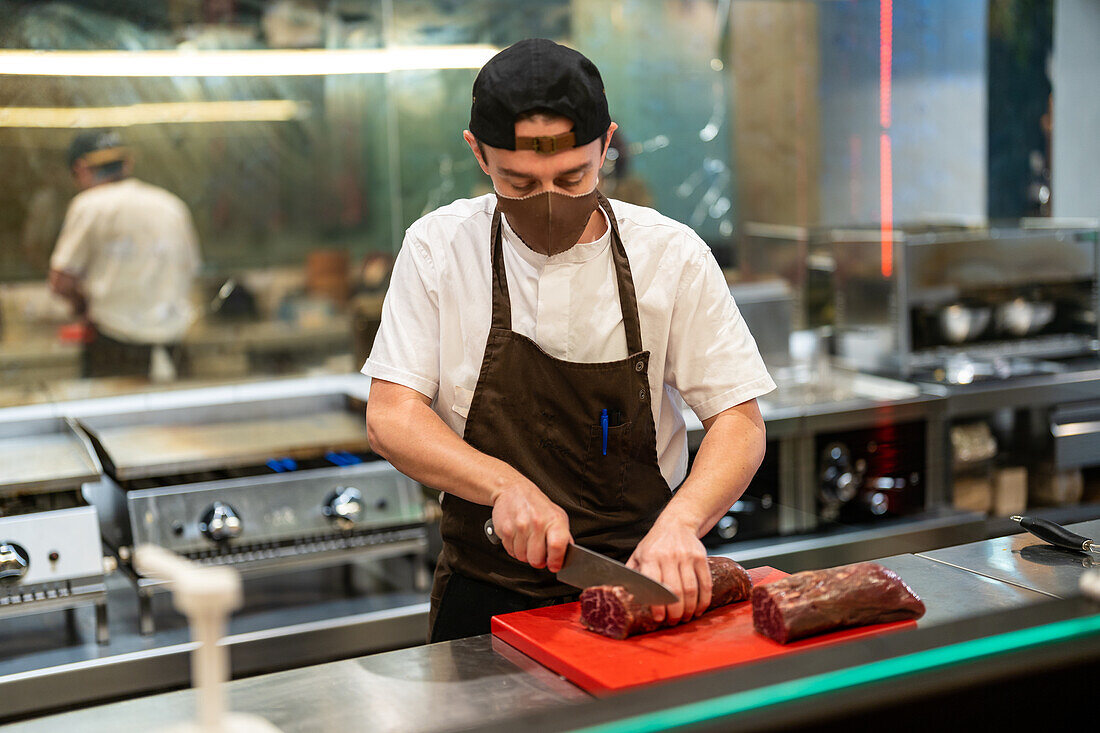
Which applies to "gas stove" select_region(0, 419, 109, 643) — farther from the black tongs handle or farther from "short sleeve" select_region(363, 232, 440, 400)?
the black tongs handle

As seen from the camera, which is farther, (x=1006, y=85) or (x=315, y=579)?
(x=1006, y=85)

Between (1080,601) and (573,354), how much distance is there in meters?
0.93

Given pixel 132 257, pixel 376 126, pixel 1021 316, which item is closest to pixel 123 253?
pixel 132 257

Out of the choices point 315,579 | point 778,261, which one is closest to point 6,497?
point 315,579

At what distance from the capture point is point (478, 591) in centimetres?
192

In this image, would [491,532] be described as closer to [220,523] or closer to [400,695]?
[400,695]

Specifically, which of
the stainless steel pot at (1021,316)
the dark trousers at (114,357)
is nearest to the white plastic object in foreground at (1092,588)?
the dark trousers at (114,357)

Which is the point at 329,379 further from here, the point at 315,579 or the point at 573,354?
the point at 573,354

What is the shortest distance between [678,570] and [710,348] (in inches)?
18.4

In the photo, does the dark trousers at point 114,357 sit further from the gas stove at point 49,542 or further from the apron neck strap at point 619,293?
the apron neck strap at point 619,293

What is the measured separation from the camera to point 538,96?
1704mm

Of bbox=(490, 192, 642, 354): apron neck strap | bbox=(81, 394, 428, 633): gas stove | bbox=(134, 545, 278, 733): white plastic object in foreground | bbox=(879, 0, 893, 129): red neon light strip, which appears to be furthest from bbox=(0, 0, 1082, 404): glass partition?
bbox=(134, 545, 278, 733): white plastic object in foreground

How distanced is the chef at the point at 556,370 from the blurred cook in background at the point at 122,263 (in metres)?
1.63

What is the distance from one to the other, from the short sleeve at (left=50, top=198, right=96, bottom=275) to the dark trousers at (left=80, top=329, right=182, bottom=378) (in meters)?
0.20
